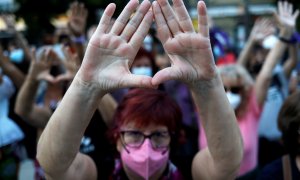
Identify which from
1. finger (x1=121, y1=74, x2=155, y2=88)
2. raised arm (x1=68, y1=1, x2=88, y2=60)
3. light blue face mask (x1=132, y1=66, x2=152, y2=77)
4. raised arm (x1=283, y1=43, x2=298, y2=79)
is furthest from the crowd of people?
raised arm (x1=283, y1=43, x2=298, y2=79)

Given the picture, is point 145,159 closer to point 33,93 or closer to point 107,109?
point 107,109

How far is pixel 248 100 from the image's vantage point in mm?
3234

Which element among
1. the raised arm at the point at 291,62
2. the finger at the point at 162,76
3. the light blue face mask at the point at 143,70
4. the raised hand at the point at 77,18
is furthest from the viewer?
the raised arm at the point at 291,62

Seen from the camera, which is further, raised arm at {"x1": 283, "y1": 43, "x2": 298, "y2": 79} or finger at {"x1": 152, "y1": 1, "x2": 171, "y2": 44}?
raised arm at {"x1": 283, "y1": 43, "x2": 298, "y2": 79}

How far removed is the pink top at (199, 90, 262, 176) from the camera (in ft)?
9.95

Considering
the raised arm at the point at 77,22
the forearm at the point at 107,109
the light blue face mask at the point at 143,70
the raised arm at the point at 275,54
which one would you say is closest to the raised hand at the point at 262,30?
the raised arm at the point at 275,54

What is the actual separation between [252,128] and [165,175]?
1.22 metres

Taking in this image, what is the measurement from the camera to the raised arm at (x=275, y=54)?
336cm

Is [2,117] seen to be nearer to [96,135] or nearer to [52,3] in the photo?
[96,135]

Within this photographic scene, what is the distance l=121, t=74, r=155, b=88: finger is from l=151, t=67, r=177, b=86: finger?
0.7 inches

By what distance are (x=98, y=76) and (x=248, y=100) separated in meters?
1.87

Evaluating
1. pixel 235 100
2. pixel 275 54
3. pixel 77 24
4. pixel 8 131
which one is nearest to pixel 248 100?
pixel 235 100

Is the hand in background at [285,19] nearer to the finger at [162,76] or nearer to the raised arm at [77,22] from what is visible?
the raised arm at [77,22]

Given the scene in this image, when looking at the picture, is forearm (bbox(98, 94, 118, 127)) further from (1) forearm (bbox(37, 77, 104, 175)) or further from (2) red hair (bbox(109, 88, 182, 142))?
(1) forearm (bbox(37, 77, 104, 175))
